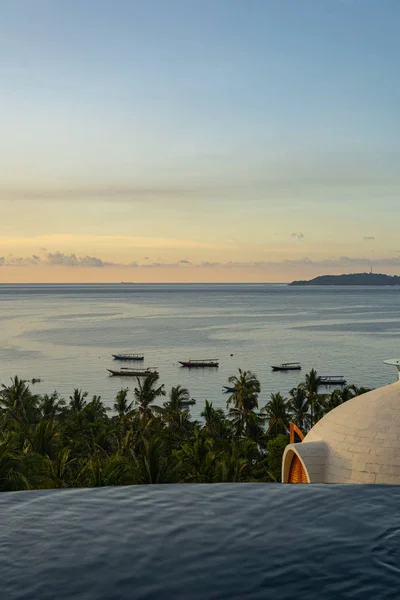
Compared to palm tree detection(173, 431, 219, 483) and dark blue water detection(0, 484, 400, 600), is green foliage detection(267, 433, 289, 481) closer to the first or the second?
palm tree detection(173, 431, 219, 483)

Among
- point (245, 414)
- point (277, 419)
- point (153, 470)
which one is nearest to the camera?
point (153, 470)

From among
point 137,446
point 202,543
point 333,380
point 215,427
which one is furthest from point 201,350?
point 202,543

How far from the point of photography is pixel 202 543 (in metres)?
11.5

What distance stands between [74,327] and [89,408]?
128 meters

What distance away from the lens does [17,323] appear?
650 feet

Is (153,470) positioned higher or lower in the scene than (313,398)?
higher

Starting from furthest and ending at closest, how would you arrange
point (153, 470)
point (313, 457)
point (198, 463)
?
point (198, 463), point (153, 470), point (313, 457)

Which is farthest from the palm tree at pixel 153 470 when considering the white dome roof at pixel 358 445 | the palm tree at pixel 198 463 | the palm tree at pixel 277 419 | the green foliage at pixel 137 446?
the palm tree at pixel 277 419

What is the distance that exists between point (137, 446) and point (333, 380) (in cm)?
6612

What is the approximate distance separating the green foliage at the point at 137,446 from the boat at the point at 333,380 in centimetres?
2820

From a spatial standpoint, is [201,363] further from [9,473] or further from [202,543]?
[202,543]

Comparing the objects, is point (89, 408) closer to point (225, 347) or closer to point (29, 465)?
point (29, 465)

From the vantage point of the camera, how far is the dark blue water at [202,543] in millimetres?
9695

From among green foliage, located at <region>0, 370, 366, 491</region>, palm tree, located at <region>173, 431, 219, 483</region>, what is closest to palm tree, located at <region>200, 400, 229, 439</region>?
green foliage, located at <region>0, 370, 366, 491</region>
